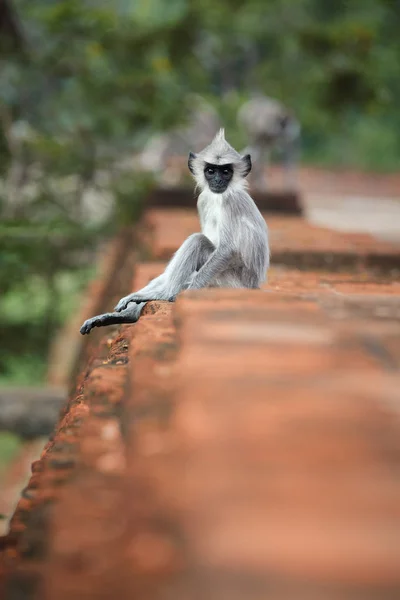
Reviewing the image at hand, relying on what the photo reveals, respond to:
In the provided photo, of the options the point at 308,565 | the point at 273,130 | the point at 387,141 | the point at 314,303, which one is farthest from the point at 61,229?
the point at 387,141

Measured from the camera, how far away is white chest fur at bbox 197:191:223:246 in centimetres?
310

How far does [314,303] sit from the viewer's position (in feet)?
7.29

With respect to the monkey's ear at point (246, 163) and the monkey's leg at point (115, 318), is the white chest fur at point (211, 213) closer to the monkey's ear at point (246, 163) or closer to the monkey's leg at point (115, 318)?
→ the monkey's ear at point (246, 163)

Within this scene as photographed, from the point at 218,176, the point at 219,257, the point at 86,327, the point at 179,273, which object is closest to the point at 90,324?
the point at 86,327

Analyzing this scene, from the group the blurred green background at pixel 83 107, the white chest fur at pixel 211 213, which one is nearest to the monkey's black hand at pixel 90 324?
the white chest fur at pixel 211 213

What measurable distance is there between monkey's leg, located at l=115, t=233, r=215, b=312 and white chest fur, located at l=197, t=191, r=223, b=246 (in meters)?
0.08

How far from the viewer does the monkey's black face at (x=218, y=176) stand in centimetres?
313

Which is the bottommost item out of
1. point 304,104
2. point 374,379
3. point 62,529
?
point 62,529

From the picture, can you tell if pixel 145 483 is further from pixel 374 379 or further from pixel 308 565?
pixel 374 379

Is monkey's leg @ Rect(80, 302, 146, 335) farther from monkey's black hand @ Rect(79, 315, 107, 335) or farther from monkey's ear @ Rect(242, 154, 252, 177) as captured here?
monkey's ear @ Rect(242, 154, 252, 177)

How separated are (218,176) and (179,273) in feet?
1.51

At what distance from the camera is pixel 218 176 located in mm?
3146

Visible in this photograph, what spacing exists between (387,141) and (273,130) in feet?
42.1

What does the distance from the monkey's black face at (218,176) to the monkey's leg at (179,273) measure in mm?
230
